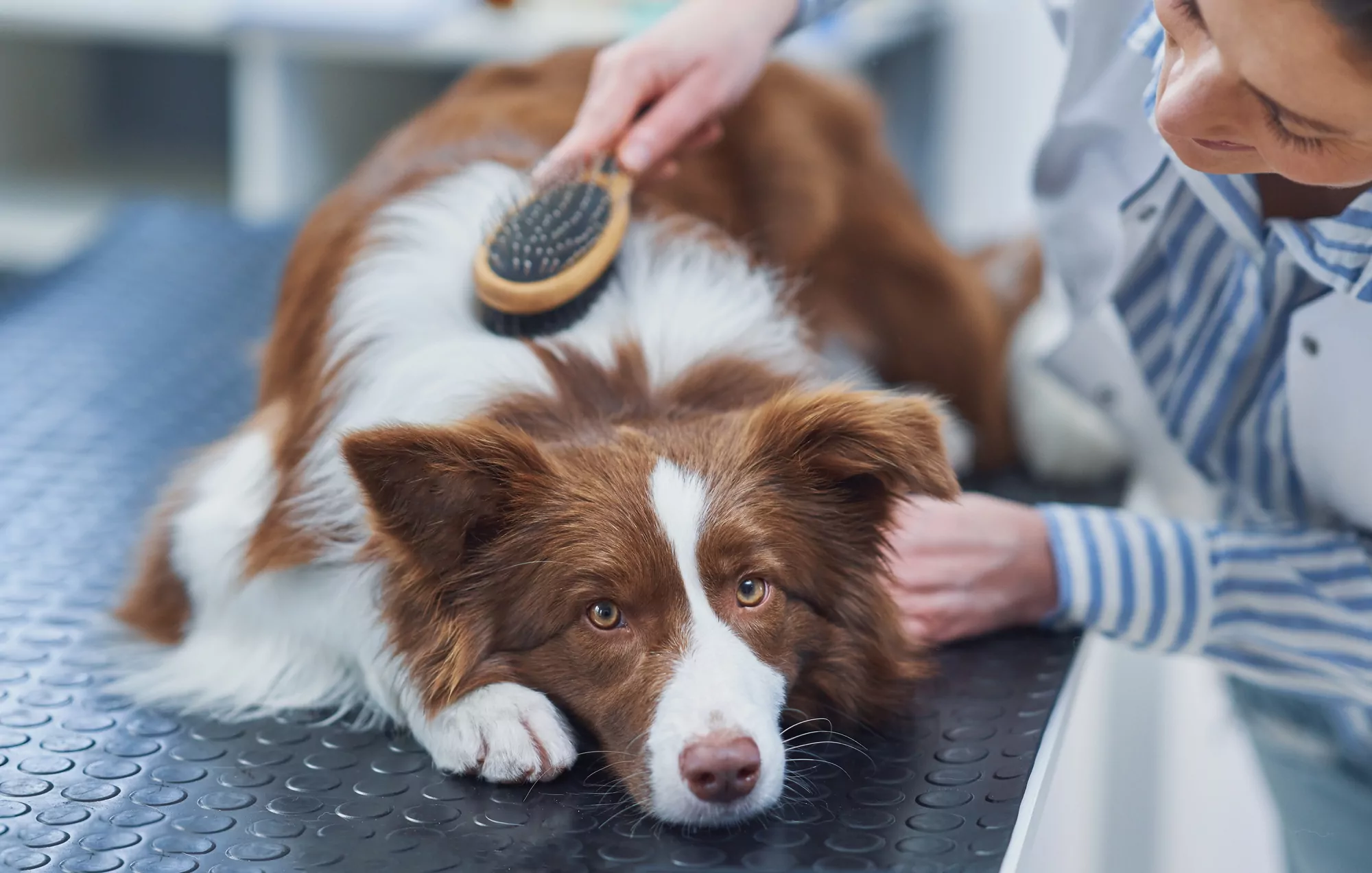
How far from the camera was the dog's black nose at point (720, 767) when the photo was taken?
1179mm

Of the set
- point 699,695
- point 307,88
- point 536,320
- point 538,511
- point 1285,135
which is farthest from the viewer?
point 307,88

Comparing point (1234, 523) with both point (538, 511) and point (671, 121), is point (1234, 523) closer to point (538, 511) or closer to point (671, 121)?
point (671, 121)

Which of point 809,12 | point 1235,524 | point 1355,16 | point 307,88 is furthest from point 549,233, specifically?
point 307,88

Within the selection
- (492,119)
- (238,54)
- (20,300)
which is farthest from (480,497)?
(238,54)

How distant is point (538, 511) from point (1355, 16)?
0.80 meters

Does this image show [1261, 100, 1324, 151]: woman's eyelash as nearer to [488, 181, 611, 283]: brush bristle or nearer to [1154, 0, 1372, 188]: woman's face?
[1154, 0, 1372, 188]: woman's face

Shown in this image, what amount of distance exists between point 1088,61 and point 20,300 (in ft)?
7.62

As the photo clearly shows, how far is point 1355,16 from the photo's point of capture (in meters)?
0.98

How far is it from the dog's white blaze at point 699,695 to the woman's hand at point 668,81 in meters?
0.55

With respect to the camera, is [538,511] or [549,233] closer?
[538,511]

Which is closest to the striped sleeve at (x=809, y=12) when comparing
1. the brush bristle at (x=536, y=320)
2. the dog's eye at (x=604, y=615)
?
the brush bristle at (x=536, y=320)

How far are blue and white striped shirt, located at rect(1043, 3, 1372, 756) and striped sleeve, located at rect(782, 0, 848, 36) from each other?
1.50ft

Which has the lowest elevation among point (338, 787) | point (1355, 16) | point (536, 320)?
point (338, 787)

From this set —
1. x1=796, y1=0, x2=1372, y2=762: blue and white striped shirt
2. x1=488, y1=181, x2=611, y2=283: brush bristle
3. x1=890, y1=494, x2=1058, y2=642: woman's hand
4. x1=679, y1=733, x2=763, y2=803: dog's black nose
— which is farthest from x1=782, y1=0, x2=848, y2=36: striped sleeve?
x1=679, y1=733, x2=763, y2=803: dog's black nose
